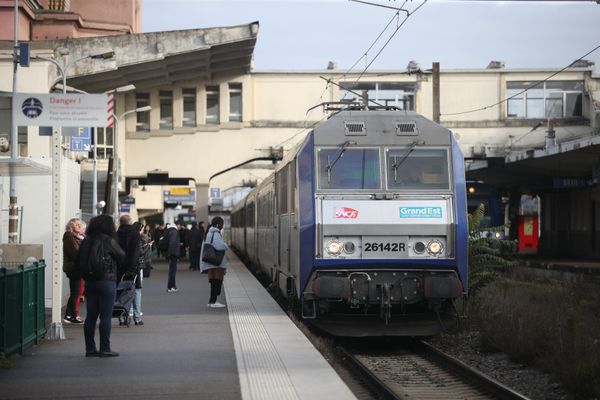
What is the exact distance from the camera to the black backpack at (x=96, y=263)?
10.9 m

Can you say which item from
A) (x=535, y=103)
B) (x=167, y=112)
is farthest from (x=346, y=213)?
(x=535, y=103)

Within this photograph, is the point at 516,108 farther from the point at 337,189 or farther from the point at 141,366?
the point at 141,366

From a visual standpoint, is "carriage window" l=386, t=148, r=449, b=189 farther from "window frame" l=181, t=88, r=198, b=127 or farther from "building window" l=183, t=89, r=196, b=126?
"building window" l=183, t=89, r=196, b=126

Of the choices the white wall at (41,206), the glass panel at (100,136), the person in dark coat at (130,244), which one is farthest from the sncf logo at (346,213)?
the glass panel at (100,136)

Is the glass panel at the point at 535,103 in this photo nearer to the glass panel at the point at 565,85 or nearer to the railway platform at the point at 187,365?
the glass panel at the point at 565,85

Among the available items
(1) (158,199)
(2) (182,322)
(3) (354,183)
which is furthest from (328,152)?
(1) (158,199)

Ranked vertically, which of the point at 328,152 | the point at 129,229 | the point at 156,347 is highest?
the point at 328,152

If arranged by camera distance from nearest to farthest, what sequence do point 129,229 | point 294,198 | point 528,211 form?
point 129,229, point 294,198, point 528,211

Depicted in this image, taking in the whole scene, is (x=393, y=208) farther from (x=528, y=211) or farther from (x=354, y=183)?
(x=528, y=211)

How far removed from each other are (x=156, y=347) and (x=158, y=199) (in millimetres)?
48875

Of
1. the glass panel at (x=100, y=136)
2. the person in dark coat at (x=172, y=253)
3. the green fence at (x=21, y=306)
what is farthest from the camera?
the glass panel at (x=100, y=136)

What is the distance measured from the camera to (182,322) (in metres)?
15.3

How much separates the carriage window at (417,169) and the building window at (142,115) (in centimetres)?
3207

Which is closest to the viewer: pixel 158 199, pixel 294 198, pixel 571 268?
pixel 294 198
